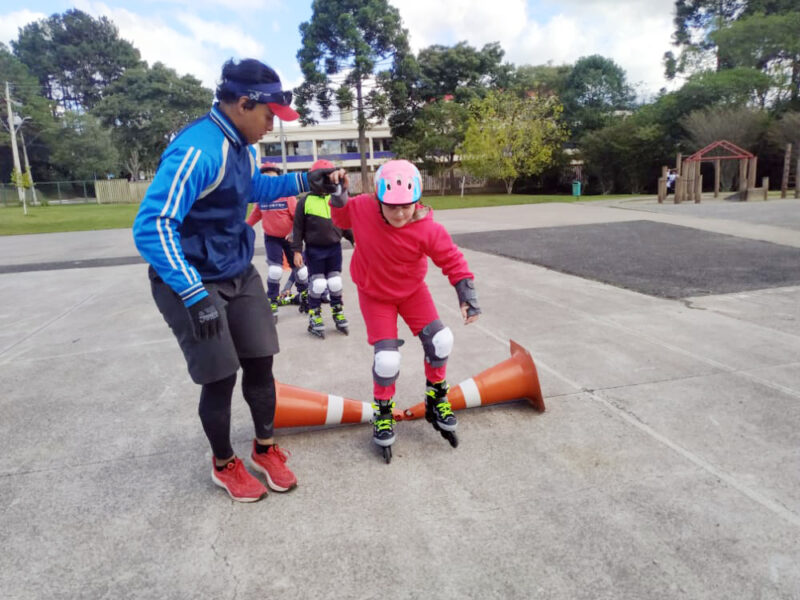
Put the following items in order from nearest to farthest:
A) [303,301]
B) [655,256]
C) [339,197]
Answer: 1. [339,197]
2. [303,301]
3. [655,256]

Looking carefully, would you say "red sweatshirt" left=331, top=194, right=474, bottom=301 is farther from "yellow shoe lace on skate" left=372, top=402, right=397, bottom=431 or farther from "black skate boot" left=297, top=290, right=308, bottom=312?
"black skate boot" left=297, top=290, right=308, bottom=312

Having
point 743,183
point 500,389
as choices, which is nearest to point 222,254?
point 500,389

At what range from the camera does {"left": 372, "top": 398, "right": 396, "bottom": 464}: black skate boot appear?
121 inches

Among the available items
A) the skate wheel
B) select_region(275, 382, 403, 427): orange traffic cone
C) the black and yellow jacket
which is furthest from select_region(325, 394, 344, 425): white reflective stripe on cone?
the black and yellow jacket

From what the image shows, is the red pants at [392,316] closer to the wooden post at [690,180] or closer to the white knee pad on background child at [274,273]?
the white knee pad on background child at [274,273]

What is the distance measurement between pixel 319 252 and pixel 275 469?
3.44 metres

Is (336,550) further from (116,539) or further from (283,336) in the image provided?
(283,336)

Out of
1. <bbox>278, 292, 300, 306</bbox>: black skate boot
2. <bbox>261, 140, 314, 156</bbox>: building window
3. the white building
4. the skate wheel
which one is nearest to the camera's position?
the skate wheel

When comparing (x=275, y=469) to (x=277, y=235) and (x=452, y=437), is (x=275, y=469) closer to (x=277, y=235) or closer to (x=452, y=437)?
(x=452, y=437)

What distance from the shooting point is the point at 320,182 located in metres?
2.91

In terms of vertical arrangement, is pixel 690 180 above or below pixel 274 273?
above

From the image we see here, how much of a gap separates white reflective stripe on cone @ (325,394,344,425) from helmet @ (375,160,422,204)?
4.38ft

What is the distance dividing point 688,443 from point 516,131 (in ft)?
115

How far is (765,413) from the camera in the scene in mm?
3453
